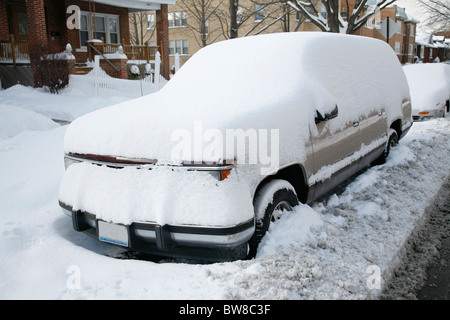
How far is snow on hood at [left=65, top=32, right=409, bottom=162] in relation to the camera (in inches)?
113

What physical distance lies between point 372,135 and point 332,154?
4.34 feet

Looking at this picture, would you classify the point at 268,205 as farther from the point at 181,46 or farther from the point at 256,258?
the point at 181,46

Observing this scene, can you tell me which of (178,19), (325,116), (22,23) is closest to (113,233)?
(325,116)

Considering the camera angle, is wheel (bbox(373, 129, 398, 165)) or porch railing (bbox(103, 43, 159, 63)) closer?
wheel (bbox(373, 129, 398, 165))

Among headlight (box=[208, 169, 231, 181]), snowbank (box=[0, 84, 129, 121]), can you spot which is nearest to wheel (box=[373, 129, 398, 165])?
headlight (box=[208, 169, 231, 181])

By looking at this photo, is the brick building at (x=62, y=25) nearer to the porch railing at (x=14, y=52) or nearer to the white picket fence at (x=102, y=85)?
the porch railing at (x=14, y=52)

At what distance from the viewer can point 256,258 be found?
2824 mm

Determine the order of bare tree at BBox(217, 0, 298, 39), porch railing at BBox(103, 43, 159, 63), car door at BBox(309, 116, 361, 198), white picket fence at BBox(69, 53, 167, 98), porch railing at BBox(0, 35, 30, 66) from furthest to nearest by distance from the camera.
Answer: porch railing at BBox(103, 43, 159, 63) < porch railing at BBox(0, 35, 30, 66) < bare tree at BBox(217, 0, 298, 39) < white picket fence at BBox(69, 53, 167, 98) < car door at BBox(309, 116, 361, 198)

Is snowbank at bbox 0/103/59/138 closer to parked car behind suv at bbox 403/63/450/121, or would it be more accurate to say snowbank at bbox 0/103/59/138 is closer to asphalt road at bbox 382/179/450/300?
asphalt road at bbox 382/179/450/300

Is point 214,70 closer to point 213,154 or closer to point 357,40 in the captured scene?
point 213,154

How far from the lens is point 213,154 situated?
2.61 m

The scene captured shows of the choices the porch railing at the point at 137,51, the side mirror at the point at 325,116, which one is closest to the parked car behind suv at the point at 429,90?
the side mirror at the point at 325,116

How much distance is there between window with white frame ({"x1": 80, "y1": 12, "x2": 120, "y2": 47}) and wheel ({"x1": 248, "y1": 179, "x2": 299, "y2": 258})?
18505 millimetres

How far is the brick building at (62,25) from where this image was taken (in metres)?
14.1
